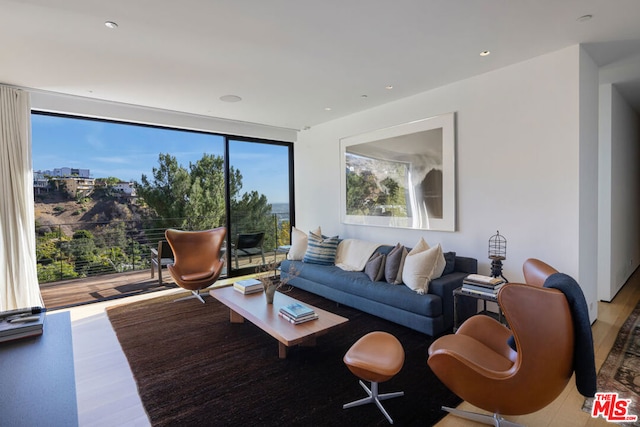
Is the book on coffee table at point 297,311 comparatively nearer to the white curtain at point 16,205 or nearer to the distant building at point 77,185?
the white curtain at point 16,205

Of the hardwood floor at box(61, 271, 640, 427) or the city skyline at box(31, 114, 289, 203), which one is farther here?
the city skyline at box(31, 114, 289, 203)

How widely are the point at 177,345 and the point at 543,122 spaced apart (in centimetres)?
419

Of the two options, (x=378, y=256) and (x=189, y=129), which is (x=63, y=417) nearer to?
(x=378, y=256)

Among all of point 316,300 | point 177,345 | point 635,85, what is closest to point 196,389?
point 177,345

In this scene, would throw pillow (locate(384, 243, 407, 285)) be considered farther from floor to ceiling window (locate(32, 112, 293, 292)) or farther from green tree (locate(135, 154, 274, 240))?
green tree (locate(135, 154, 274, 240))

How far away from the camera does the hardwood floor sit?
202 cm

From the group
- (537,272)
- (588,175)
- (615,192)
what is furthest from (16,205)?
(615,192)

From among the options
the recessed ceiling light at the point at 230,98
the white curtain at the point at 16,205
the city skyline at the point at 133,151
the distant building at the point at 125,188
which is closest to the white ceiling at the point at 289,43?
the recessed ceiling light at the point at 230,98

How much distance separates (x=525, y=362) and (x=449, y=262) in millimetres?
2052

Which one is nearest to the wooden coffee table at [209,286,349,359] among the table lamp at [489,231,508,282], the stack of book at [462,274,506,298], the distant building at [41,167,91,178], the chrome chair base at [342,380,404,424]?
the chrome chair base at [342,380,404,424]

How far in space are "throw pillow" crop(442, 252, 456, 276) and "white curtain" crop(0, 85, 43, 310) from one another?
15.9ft

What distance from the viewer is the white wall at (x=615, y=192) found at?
3926 mm

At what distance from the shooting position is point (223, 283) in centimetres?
539

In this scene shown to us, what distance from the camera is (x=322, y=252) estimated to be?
4.71 meters
